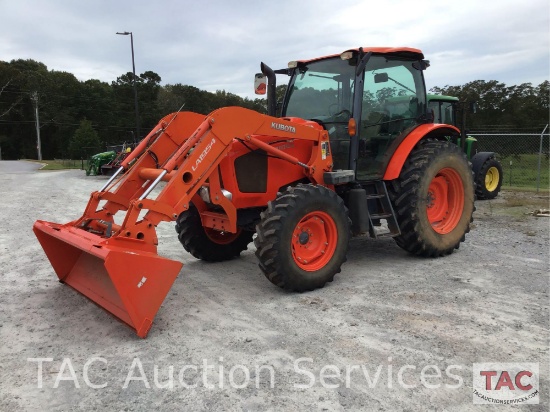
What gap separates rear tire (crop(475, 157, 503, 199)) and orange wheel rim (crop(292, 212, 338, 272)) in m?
8.03

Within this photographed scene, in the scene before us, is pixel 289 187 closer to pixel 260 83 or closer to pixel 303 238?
pixel 303 238

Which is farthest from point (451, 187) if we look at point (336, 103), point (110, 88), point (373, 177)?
point (110, 88)

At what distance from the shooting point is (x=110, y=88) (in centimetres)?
6462

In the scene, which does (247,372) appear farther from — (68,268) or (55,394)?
(68,268)

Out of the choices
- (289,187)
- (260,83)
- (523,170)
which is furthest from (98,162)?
(289,187)

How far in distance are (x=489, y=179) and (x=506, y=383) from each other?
10.2 metres

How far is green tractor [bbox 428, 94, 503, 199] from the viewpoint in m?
10.9

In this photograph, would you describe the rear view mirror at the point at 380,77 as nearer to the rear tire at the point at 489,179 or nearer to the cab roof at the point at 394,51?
the cab roof at the point at 394,51

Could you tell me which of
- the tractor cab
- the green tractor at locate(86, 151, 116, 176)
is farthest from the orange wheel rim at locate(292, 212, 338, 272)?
the green tractor at locate(86, 151, 116, 176)

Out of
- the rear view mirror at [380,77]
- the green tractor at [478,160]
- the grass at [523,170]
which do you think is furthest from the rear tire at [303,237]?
the grass at [523,170]

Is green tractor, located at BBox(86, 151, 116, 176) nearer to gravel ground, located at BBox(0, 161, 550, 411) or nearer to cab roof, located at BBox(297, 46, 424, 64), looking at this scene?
gravel ground, located at BBox(0, 161, 550, 411)

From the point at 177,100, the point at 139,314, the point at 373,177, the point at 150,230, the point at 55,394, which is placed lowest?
the point at 55,394

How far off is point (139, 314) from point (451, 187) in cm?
452

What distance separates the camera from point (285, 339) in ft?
11.7
